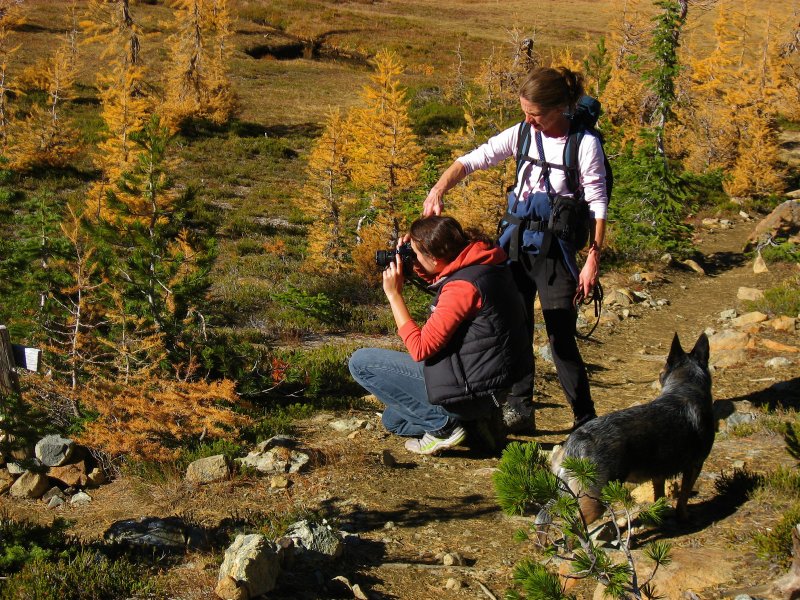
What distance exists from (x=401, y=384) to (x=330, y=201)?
933 centimetres

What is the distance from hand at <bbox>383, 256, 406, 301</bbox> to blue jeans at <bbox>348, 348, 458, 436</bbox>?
713 mm

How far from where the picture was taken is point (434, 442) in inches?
187

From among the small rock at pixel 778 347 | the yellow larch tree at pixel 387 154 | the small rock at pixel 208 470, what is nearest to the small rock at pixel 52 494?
the small rock at pixel 208 470

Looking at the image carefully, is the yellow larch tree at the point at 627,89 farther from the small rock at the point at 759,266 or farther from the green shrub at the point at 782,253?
the small rock at the point at 759,266

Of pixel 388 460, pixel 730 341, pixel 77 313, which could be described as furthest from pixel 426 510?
pixel 730 341

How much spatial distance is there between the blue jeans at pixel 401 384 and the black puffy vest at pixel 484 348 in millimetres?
439

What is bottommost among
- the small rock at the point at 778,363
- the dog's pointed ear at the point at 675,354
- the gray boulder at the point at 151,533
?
the small rock at the point at 778,363

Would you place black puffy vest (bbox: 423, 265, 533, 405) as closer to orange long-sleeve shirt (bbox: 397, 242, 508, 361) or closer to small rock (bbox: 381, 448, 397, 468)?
orange long-sleeve shirt (bbox: 397, 242, 508, 361)

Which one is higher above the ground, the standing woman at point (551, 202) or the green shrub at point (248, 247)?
the standing woman at point (551, 202)

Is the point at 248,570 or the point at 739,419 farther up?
the point at 248,570

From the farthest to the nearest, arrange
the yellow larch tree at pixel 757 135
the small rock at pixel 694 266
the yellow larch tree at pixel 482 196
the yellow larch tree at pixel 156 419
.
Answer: the yellow larch tree at pixel 757 135
the yellow larch tree at pixel 482 196
the small rock at pixel 694 266
the yellow larch tree at pixel 156 419

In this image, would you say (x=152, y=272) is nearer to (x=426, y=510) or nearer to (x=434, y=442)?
(x=434, y=442)

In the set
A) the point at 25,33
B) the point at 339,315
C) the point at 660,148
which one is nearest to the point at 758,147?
the point at 660,148

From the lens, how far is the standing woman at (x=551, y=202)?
4207 millimetres
